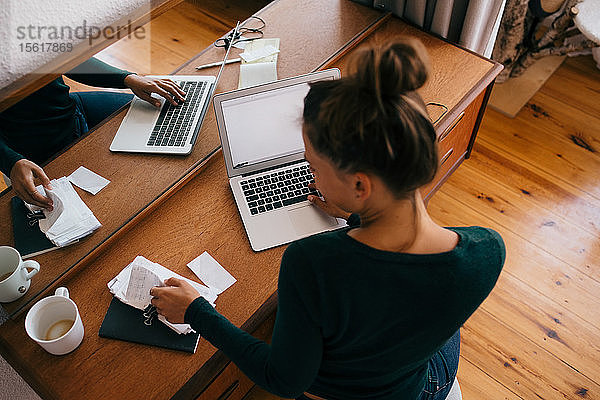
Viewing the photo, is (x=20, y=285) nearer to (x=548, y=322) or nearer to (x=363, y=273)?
(x=363, y=273)

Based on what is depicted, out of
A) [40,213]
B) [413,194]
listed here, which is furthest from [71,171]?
[413,194]

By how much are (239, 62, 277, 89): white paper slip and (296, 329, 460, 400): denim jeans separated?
893 millimetres

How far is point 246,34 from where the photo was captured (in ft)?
5.38

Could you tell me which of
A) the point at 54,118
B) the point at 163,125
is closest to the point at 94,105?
the point at 54,118

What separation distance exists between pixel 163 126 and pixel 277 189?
0.37 meters

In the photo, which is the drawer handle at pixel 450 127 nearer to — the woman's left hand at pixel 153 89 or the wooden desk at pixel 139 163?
the wooden desk at pixel 139 163

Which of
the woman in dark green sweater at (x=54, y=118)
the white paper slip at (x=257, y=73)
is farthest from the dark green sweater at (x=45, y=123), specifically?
the white paper slip at (x=257, y=73)

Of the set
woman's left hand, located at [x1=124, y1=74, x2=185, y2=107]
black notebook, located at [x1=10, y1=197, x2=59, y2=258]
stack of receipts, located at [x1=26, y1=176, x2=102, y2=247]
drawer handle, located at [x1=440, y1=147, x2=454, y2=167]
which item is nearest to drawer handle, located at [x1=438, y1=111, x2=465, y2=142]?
drawer handle, located at [x1=440, y1=147, x2=454, y2=167]

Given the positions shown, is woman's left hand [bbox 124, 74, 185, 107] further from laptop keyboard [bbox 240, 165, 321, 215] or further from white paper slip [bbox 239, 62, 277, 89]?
laptop keyboard [bbox 240, 165, 321, 215]

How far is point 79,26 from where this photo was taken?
1.93ft

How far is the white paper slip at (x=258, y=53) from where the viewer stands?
156 cm

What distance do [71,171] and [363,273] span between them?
0.84 metres

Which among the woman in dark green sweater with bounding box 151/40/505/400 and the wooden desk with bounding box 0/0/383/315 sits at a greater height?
the woman in dark green sweater with bounding box 151/40/505/400

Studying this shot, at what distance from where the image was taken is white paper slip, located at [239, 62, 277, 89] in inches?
59.3
